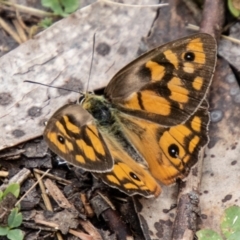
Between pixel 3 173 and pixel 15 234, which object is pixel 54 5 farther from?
pixel 15 234

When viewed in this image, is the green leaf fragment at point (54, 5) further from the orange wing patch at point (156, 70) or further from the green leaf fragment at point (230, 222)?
the green leaf fragment at point (230, 222)

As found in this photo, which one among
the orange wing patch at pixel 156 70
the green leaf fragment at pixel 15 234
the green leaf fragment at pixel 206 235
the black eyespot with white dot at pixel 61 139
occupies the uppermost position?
the black eyespot with white dot at pixel 61 139

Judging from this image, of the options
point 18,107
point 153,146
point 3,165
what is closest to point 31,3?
point 18,107

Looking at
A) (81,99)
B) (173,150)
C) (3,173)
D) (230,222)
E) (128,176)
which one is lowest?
(230,222)

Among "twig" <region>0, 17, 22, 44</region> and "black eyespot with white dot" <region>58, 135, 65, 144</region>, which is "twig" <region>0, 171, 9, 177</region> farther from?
"twig" <region>0, 17, 22, 44</region>

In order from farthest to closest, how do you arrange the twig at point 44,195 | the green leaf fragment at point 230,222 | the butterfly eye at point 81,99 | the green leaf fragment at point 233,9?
the green leaf fragment at point 233,9
the twig at point 44,195
the butterfly eye at point 81,99
the green leaf fragment at point 230,222

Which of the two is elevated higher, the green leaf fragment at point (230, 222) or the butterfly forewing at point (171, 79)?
the butterfly forewing at point (171, 79)

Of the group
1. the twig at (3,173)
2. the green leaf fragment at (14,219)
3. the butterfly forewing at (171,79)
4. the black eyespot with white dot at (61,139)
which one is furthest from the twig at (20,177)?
the butterfly forewing at (171,79)

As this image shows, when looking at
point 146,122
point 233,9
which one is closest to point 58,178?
point 146,122
